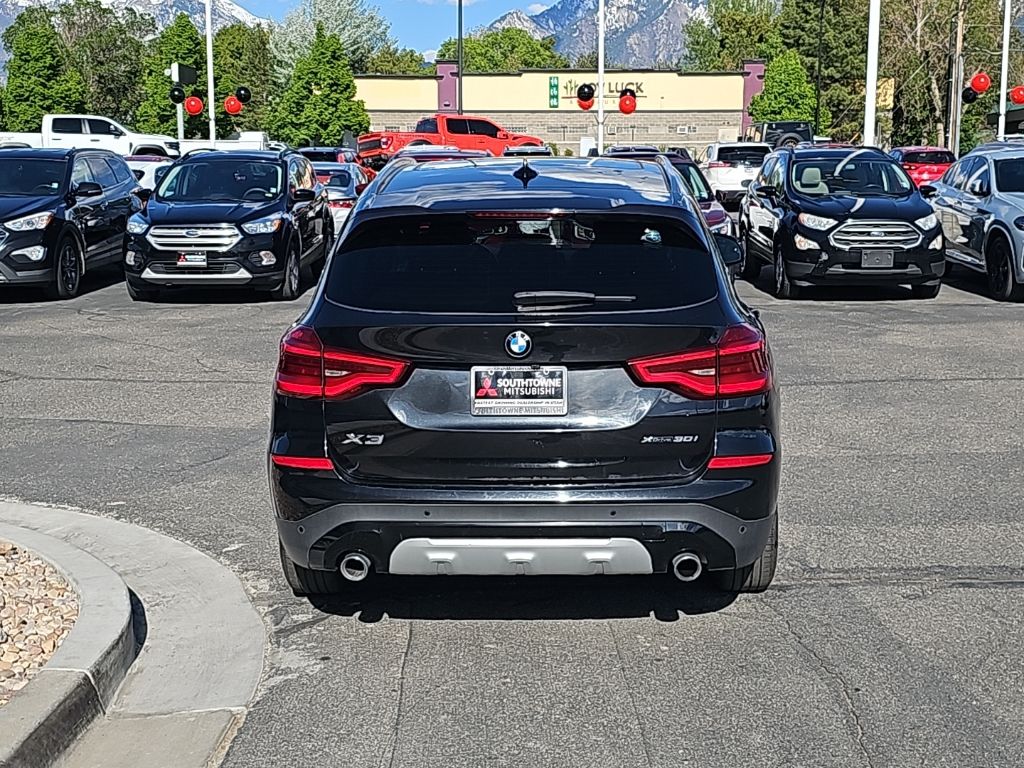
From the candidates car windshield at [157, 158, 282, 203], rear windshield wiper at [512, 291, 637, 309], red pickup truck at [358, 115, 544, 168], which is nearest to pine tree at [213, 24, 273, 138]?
red pickup truck at [358, 115, 544, 168]

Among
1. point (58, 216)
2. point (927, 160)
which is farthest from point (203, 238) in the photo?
point (927, 160)

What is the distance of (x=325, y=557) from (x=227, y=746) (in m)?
0.87

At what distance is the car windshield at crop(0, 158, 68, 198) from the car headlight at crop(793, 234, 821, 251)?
9041 millimetres

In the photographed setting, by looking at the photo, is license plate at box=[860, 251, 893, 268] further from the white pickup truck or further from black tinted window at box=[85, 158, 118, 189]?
the white pickup truck

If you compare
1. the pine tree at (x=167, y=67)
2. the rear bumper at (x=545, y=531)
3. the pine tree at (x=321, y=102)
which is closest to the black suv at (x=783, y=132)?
the pine tree at (x=321, y=102)

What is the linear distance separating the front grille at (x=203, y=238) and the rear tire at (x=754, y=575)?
1107 centimetres

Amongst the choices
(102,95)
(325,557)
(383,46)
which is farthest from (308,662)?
(383,46)

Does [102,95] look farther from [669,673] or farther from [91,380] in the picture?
[669,673]

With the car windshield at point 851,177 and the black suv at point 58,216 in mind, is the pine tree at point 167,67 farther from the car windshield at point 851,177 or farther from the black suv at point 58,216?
the car windshield at point 851,177

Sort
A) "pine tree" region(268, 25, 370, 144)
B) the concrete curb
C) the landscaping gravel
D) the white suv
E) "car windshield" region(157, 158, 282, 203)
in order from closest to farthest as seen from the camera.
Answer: the concrete curb
the landscaping gravel
"car windshield" region(157, 158, 282, 203)
the white suv
"pine tree" region(268, 25, 370, 144)

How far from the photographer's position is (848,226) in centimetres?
1586

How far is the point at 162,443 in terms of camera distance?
349 inches

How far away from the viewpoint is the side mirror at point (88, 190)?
17.2 metres

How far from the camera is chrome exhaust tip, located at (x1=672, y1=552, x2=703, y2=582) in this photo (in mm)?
5047
